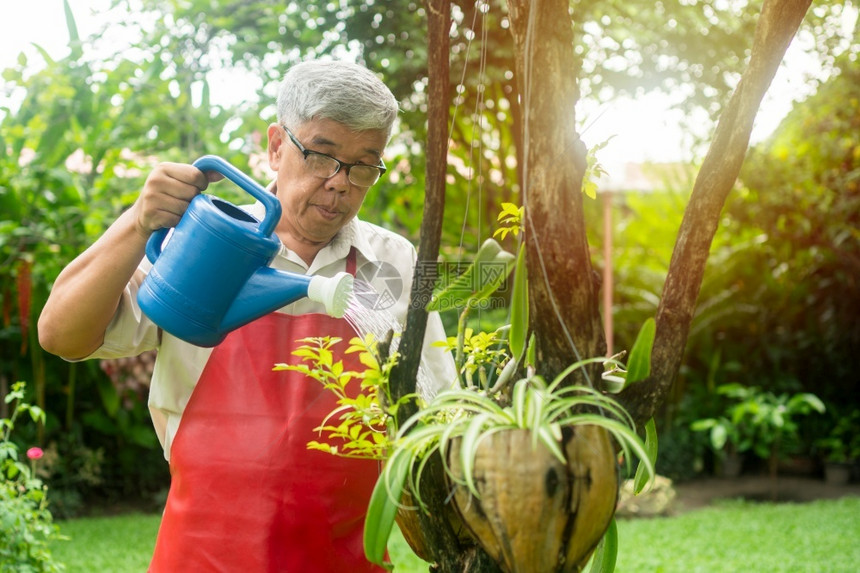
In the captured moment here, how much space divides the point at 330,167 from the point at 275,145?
206mm

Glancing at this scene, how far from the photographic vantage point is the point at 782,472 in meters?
6.68

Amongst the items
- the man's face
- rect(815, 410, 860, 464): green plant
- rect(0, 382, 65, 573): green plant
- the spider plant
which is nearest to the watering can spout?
the spider plant

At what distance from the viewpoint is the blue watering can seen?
0.99 m

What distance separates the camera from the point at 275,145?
1.48 m

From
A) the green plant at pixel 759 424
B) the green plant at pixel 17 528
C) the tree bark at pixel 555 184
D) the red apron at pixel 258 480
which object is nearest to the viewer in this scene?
the tree bark at pixel 555 184

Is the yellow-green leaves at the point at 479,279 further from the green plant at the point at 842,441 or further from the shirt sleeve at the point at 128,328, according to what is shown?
the green plant at the point at 842,441

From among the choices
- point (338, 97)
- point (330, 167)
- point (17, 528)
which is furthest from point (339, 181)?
point (17, 528)

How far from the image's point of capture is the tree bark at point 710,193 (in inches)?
35.5

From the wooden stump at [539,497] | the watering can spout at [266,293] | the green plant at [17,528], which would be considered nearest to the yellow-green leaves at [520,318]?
the wooden stump at [539,497]

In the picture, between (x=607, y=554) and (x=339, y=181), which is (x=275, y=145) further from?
(x=607, y=554)

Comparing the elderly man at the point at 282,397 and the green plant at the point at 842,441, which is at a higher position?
the elderly man at the point at 282,397

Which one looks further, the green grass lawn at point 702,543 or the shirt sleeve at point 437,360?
the green grass lawn at point 702,543

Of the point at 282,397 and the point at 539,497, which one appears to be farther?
the point at 282,397

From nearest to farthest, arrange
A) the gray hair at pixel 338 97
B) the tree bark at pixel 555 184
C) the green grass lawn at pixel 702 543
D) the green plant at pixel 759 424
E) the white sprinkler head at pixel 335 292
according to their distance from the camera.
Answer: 1. the tree bark at pixel 555 184
2. the white sprinkler head at pixel 335 292
3. the gray hair at pixel 338 97
4. the green grass lawn at pixel 702 543
5. the green plant at pixel 759 424
